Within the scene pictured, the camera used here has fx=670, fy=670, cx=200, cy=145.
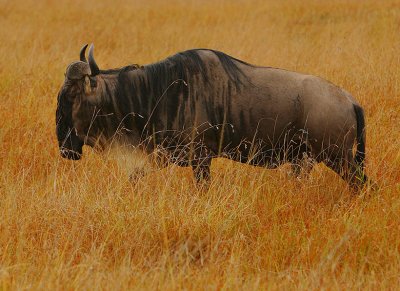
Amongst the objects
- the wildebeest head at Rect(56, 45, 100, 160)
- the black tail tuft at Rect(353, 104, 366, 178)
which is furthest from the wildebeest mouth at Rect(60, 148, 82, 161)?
the black tail tuft at Rect(353, 104, 366, 178)

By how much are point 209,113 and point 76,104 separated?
93 centimetres

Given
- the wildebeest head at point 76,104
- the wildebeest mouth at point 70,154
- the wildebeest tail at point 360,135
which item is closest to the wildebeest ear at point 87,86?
the wildebeest head at point 76,104

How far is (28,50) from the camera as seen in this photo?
970 centimetres

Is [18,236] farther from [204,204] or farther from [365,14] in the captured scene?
[365,14]

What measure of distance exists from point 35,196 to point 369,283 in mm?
2045

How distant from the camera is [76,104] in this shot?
4.66 metres

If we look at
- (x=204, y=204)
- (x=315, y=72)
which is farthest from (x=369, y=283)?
(x=315, y=72)

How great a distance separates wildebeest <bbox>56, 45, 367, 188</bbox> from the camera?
462 cm

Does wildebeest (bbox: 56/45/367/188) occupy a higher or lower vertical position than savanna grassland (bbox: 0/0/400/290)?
higher

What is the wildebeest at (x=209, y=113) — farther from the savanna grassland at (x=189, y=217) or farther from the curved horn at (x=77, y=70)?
the savanna grassland at (x=189, y=217)

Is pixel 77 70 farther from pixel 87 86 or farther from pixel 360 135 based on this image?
pixel 360 135

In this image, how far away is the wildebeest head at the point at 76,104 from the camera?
4.58 meters

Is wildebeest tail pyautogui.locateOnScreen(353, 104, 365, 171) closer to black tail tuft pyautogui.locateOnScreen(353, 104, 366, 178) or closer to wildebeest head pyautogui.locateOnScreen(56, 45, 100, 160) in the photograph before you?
black tail tuft pyautogui.locateOnScreen(353, 104, 366, 178)

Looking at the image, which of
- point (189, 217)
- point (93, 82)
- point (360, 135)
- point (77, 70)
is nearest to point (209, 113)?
point (93, 82)
